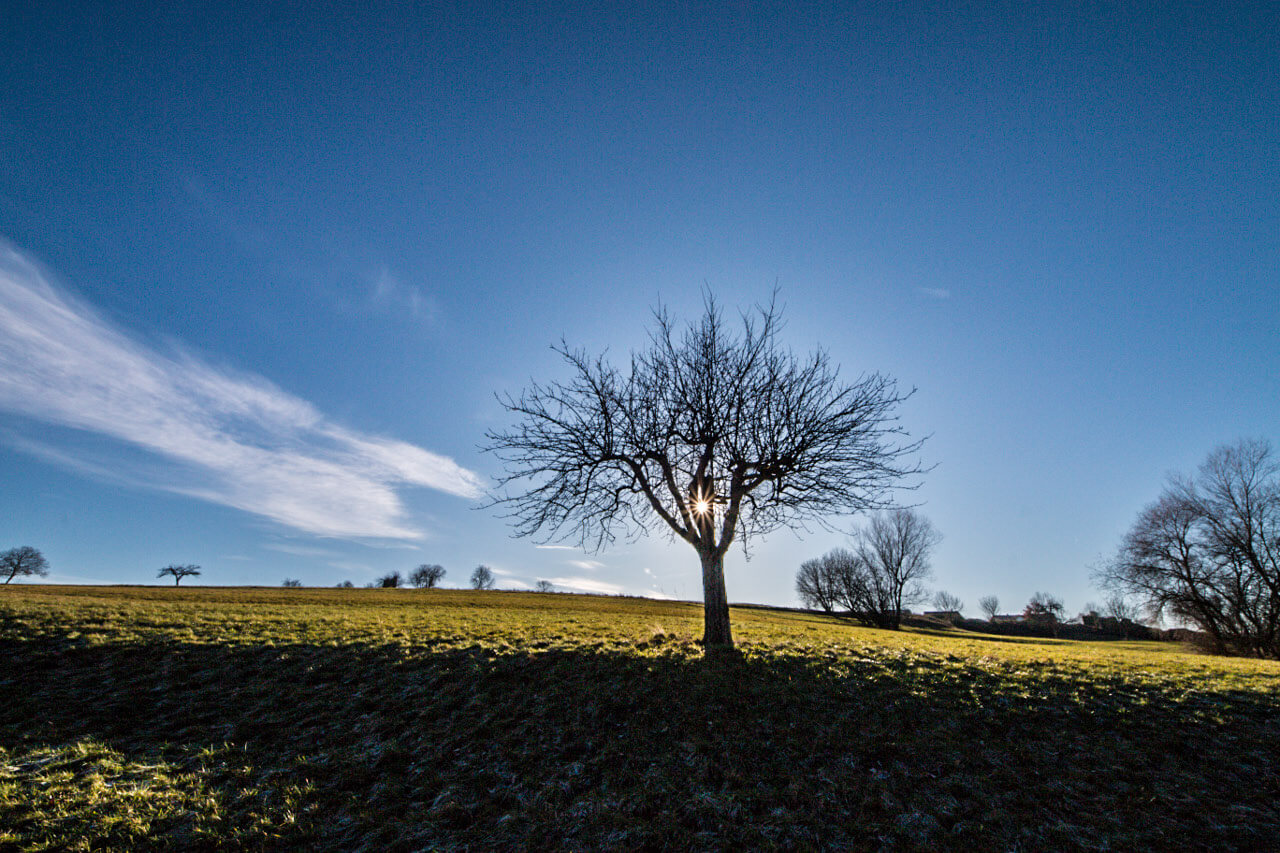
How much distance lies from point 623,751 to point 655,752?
0.53 meters

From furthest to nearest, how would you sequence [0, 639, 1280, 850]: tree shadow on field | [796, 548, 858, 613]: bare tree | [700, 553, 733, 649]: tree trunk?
[796, 548, 858, 613]: bare tree
[700, 553, 733, 649]: tree trunk
[0, 639, 1280, 850]: tree shadow on field

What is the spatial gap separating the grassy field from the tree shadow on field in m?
0.04

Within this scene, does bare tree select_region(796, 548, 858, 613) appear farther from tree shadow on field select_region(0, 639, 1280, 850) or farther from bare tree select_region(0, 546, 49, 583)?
bare tree select_region(0, 546, 49, 583)

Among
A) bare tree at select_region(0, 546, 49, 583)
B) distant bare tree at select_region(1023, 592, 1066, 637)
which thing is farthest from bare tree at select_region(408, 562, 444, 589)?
distant bare tree at select_region(1023, 592, 1066, 637)

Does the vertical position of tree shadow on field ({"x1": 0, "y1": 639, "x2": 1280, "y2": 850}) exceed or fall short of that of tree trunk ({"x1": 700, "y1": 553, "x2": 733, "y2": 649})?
it falls short

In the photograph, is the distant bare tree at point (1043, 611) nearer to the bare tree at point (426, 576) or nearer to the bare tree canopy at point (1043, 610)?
the bare tree canopy at point (1043, 610)

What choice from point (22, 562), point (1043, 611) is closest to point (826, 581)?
point (1043, 611)

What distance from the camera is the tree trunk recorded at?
14281 mm

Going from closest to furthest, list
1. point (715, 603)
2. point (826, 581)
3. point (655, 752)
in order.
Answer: point (655, 752) → point (715, 603) → point (826, 581)

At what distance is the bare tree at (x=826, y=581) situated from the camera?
68.1 metres

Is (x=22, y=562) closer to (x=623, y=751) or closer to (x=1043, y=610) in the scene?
(x=623, y=751)

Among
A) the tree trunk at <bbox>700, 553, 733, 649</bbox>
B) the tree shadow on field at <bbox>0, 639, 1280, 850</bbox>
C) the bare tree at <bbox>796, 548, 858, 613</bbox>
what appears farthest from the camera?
the bare tree at <bbox>796, 548, 858, 613</bbox>

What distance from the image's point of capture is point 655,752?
7695 millimetres

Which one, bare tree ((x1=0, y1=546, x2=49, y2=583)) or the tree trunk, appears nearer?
the tree trunk
